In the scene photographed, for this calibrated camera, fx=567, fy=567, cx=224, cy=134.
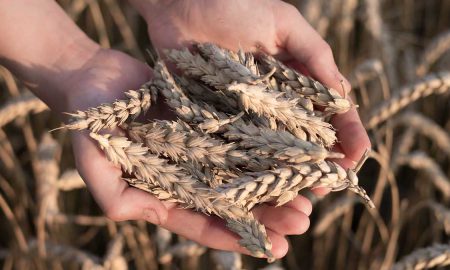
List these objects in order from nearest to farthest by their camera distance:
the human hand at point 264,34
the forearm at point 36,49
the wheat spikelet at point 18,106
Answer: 1. the human hand at point 264,34
2. the forearm at point 36,49
3. the wheat spikelet at point 18,106

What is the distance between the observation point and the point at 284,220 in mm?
1324

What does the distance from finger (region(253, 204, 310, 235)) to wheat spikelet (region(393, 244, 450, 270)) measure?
325mm

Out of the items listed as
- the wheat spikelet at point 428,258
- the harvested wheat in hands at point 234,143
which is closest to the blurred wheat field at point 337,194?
the wheat spikelet at point 428,258

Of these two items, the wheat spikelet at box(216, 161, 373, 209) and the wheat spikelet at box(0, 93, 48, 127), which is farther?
the wheat spikelet at box(0, 93, 48, 127)

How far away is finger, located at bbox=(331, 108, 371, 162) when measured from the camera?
136 cm

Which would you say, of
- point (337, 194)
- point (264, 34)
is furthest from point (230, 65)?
point (337, 194)

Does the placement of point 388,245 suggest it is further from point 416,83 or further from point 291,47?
point 291,47

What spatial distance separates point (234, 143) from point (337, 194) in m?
1.00

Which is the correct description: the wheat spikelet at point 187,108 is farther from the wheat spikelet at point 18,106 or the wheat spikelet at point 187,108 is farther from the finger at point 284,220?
the wheat spikelet at point 18,106

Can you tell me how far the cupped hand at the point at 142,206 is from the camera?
131 centimetres

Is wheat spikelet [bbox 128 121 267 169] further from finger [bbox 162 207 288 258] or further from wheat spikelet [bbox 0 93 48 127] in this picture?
wheat spikelet [bbox 0 93 48 127]

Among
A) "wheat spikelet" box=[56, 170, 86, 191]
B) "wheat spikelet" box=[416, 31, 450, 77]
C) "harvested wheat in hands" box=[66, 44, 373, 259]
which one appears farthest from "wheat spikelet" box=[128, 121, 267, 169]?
Answer: "wheat spikelet" box=[416, 31, 450, 77]

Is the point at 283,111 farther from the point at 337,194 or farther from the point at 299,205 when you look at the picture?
the point at 337,194

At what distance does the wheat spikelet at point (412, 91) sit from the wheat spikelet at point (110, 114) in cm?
71
